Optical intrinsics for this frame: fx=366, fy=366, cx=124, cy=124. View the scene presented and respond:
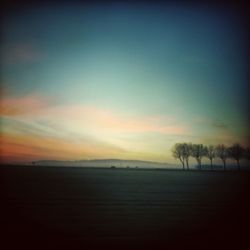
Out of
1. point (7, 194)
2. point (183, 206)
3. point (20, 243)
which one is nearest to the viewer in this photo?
point (20, 243)

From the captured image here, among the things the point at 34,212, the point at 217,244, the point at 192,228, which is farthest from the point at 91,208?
the point at 217,244

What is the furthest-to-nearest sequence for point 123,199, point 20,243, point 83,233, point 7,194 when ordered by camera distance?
point 123,199, point 7,194, point 83,233, point 20,243

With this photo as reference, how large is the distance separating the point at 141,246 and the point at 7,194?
5.21ft

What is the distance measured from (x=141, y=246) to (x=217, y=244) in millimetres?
626

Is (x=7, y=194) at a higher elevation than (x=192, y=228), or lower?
higher

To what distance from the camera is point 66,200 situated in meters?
4.71

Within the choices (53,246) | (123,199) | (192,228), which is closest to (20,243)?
(53,246)

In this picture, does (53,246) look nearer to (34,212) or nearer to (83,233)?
(83,233)

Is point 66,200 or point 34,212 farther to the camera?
point 66,200

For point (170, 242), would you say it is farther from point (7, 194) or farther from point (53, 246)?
point (7, 194)

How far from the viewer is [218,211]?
3.86 metres

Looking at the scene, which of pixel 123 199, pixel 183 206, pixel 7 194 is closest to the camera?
pixel 7 194

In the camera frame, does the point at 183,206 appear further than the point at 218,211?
Yes

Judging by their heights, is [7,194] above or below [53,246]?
above
